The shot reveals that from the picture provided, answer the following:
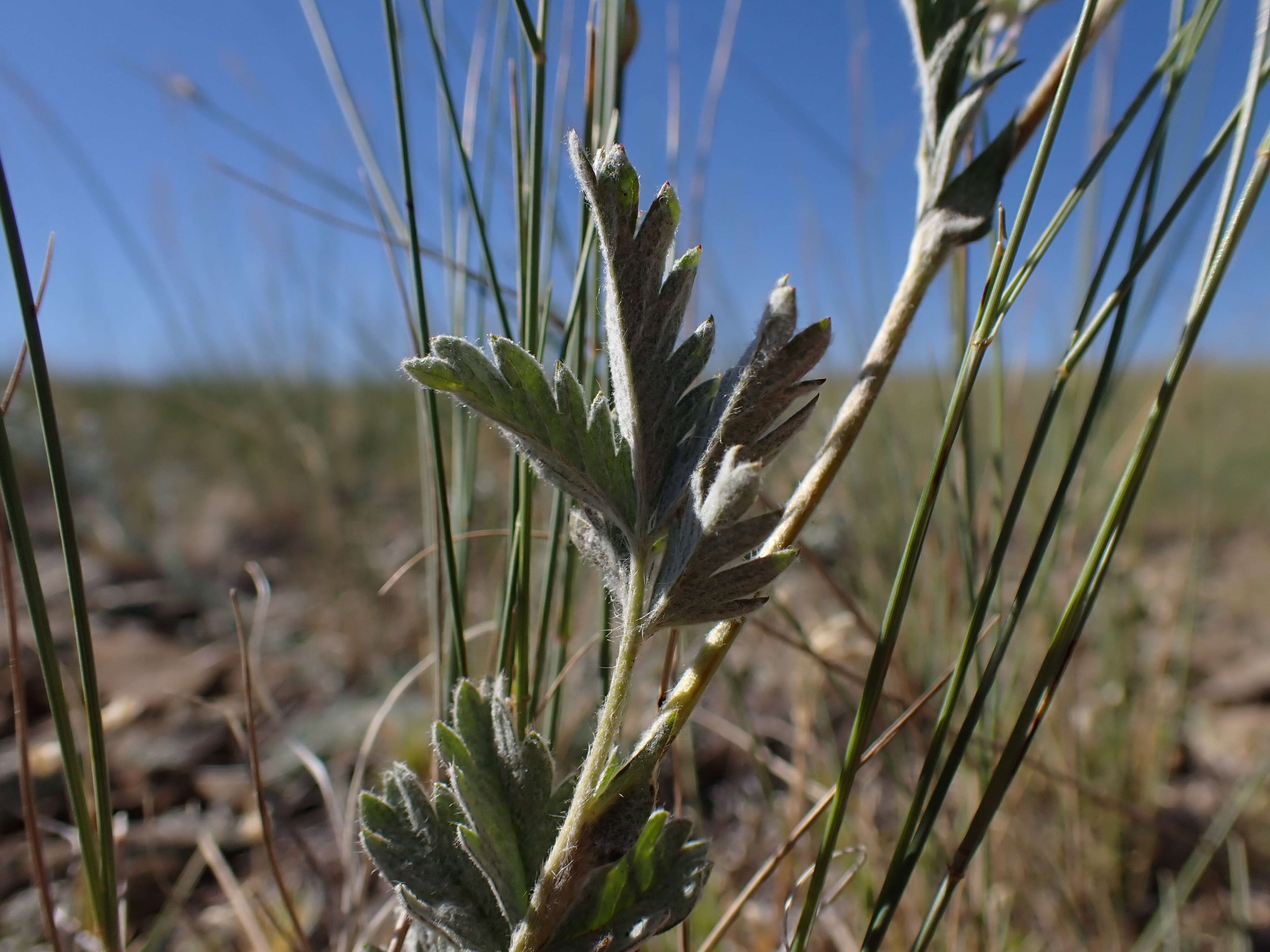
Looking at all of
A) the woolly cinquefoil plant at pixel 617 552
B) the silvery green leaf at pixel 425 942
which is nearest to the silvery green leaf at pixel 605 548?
the woolly cinquefoil plant at pixel 617 552

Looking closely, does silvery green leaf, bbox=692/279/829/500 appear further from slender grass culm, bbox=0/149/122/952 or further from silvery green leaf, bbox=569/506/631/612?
slender grass culm, bbox=0/149/122/952

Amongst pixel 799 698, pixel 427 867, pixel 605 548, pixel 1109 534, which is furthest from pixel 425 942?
pixel 799 698

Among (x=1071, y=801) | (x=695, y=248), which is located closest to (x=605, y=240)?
(x=695, y=248)

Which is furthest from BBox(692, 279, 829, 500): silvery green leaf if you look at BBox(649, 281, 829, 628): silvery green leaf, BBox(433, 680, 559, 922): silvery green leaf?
BBox(433, 680, 559, 922): silvery green leaf

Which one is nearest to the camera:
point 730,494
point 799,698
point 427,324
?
point 730,494

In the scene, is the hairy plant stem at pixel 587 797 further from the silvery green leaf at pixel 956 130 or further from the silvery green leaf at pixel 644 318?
the silvery green leaf at pixel 956 130

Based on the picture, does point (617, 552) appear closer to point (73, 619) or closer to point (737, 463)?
point (737, 463)
